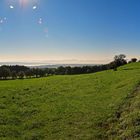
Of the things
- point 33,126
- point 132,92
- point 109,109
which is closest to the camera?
point 33,126

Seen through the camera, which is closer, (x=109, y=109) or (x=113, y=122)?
(x=113, y=122)

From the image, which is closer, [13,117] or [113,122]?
[113,122]

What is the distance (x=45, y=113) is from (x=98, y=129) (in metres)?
7.49

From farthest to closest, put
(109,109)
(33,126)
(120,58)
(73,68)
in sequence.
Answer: (73,68), (120,58), (109,109), (33,126)

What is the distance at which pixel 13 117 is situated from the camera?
24.6 metres

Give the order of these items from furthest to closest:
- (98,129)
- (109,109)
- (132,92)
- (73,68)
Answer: (73,68) → (132,92) → (109,109) → (98,129)

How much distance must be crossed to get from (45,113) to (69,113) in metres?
2.24

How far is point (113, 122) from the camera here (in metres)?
20.6

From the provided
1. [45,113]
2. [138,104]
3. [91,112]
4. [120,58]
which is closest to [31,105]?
[45,113]

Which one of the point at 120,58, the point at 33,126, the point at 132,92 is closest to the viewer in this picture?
the point at 33,126

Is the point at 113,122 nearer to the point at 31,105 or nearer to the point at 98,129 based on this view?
the point at 98,129

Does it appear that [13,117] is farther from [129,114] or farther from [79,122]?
[129,114]

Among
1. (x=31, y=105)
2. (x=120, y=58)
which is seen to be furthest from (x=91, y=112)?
(x=120, y=58)

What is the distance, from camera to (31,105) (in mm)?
31141
